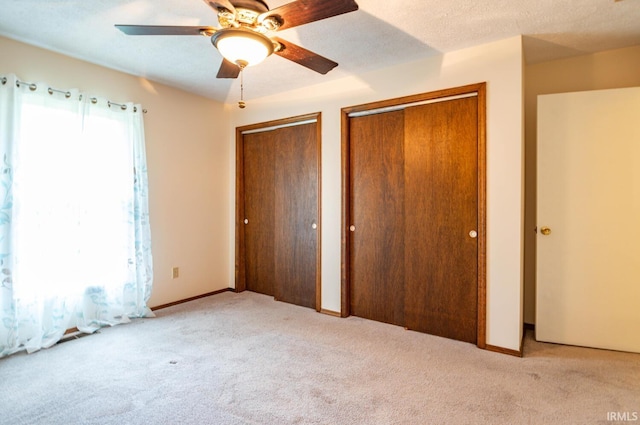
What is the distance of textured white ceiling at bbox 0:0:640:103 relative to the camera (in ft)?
7.00

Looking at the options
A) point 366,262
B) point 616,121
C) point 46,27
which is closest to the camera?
point 46,27

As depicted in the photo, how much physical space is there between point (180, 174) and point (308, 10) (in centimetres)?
277

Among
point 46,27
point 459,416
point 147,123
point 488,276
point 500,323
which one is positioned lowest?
point 459,416

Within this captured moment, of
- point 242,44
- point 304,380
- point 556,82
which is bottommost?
point 304,380

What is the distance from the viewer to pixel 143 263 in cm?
336

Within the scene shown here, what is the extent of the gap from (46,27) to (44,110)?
0.64 m

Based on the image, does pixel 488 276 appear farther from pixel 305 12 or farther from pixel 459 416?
pixel 305 12

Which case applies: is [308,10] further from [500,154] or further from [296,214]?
[296,214]

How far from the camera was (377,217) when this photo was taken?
3.28m

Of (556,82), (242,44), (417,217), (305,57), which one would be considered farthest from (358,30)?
(556,82)

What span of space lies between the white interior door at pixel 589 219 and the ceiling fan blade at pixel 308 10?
6.97ft

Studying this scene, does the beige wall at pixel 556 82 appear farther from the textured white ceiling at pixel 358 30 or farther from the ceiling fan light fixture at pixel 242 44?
the ceiling fan light fixture at pixel 242 44

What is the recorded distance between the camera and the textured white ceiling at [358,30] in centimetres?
213

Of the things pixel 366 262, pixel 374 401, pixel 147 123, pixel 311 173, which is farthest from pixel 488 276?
pixel 147 123
